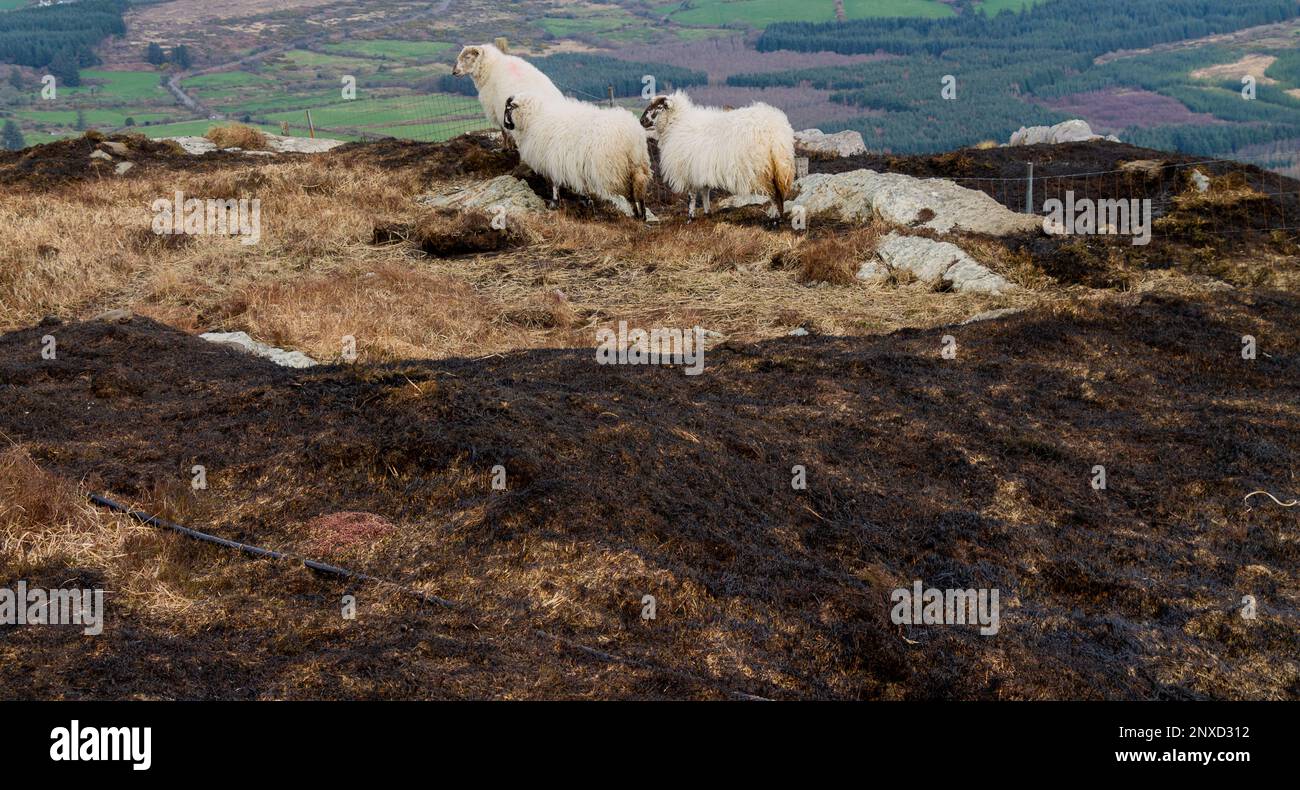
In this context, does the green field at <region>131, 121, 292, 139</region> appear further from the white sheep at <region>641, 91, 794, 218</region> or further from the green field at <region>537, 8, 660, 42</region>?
the green field at <region>537, 8, 660, 42</region>

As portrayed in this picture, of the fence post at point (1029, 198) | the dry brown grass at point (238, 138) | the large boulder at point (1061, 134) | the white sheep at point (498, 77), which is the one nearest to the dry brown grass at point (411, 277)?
the white sheep at point (498, 77)

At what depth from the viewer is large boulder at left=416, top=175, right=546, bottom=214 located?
18516 mm

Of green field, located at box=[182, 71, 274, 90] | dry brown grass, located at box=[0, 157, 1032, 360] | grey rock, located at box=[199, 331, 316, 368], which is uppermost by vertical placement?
green field, located at box=[182, 71, 274, 90]

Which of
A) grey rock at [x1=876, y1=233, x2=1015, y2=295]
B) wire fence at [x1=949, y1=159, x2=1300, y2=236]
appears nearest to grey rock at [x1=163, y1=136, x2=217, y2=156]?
grey rock at [x1=876, y1=233, x2=1015, y2=295]

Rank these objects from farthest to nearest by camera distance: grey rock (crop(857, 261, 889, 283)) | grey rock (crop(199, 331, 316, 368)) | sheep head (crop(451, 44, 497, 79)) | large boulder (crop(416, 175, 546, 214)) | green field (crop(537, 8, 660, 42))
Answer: green field (crop(537, 8, 660, 42)) < sheep head (crop(451, 44, 497, 79)) < large boulder (crop(416, 175, 546, 214)) < grey rock (crop(857, 261, 889, 283)) < grey rock (crop(199, 331, 316, 368))

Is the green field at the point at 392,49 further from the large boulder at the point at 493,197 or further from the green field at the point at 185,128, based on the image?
the large boulder at the point at 493,197

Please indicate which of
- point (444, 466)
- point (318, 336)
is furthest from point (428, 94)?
point (444, 466)

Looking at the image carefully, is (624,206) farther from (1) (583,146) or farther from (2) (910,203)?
(2) (910,203)

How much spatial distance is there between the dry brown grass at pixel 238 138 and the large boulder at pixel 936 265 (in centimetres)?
1691

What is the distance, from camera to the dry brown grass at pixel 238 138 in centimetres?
2503

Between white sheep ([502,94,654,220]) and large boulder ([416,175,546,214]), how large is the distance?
21.7 inches
